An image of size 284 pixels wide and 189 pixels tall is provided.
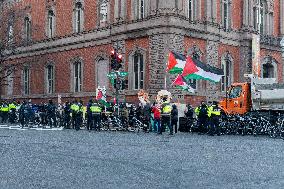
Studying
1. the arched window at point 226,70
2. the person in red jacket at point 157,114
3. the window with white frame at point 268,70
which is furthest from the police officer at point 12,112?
the window with white frame at point 268,70

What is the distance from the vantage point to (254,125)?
24.4 meters

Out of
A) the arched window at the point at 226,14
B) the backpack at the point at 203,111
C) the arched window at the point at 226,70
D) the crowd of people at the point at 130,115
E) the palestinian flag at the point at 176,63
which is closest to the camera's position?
the crowd of people at the point at 130,115

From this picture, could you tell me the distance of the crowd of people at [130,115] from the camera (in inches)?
931

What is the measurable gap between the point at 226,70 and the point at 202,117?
1353cm

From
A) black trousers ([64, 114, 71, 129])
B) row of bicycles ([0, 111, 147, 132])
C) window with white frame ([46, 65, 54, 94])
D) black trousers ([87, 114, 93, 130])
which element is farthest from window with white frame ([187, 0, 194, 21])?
window with white frame ([46, 65, 54, 94])

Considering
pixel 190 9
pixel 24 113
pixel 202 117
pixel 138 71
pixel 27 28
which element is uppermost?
pixel 27 28

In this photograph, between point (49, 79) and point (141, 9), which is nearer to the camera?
point (141, 9)

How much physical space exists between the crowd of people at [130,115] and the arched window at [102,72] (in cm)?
554

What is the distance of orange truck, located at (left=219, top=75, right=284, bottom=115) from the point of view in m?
24.5

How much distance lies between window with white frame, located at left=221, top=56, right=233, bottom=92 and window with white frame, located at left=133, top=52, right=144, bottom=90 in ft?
21.4

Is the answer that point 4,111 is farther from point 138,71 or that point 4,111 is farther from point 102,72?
point 138,71

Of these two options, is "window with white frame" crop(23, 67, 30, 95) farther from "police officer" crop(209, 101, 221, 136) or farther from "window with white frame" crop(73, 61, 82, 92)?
"police officer" crop(209, 101, 221, 136)

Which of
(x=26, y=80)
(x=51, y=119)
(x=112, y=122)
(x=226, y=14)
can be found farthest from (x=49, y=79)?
(x=112, y=122)

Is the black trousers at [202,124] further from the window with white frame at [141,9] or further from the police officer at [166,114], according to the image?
the window with white frame at [141,9]
